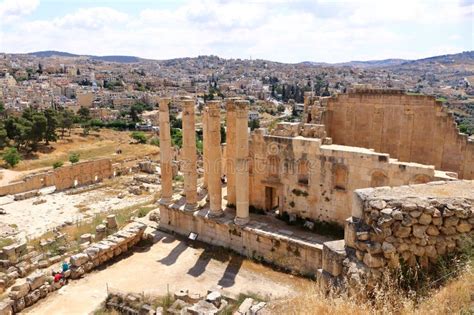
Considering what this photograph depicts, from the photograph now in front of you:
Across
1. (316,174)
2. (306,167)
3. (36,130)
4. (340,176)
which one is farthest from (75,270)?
(36,130)

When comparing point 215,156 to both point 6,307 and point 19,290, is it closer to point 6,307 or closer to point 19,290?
point 19,290

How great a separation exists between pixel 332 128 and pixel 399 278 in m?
13.7

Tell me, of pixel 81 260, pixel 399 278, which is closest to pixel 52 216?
pixel 81 260

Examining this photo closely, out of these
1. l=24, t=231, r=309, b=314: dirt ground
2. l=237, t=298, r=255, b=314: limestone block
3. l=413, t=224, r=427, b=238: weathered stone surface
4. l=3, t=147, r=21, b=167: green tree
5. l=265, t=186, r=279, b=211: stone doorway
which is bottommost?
l=3, t=147, r=21, b=167: green tree

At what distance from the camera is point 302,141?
54.6 feet

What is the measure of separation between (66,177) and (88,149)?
21.7 meters

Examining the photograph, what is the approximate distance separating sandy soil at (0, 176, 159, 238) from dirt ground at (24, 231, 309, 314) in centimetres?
1007

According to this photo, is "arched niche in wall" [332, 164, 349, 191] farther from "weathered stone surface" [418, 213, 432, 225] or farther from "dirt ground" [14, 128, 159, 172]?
"dirt ground" [14, 128, 159, 172]

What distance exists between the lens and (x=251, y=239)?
53.3 feet

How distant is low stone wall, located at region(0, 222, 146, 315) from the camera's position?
1310 cm

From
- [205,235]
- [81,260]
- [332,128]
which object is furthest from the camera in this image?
[332,128]

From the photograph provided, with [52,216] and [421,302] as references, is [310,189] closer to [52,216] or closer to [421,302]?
[421,302]

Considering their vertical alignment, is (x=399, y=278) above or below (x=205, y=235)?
above

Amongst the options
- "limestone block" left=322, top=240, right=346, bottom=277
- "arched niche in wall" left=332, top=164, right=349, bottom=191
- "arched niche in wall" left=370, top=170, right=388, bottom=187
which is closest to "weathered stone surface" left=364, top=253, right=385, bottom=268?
"limestone block" left=322, top=240, right=346, bottom=277
